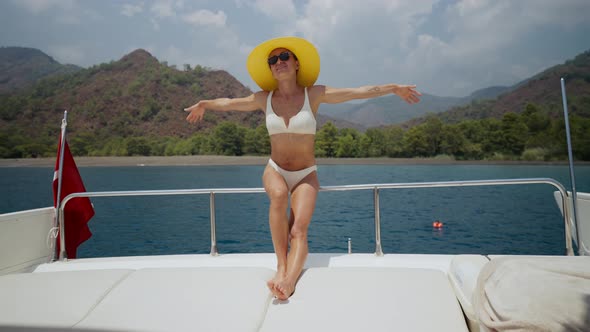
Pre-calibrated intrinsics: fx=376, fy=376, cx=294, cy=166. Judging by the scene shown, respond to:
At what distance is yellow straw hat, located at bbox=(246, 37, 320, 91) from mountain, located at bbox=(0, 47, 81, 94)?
139245 millimetres

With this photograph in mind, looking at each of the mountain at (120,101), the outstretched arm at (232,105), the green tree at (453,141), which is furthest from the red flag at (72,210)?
the mountain at (120,101)

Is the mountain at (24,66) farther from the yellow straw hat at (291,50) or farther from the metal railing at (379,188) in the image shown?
the yellow straw hat at (291,50)

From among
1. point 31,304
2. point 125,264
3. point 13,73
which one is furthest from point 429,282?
point 13,73

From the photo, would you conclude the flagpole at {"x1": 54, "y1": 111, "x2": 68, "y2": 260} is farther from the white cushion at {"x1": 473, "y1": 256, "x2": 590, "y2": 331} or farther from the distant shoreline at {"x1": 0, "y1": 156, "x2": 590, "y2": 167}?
the distant shoreline at {"x1": 0, "y1": 156, "x2": 590, "y2": 167}

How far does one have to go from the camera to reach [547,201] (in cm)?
2414

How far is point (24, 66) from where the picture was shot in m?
133

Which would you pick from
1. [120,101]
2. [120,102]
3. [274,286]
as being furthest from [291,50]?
[120,101]

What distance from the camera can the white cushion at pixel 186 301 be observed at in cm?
151

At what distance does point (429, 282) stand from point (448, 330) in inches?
12.0

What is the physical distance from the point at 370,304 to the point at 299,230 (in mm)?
674

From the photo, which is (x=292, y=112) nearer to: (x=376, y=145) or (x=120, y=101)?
(x=376, y=145)

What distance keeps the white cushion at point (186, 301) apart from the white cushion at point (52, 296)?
0.07m

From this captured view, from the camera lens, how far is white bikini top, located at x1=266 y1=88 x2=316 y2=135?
7.58 ft

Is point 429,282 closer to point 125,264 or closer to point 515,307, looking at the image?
point 515,307
